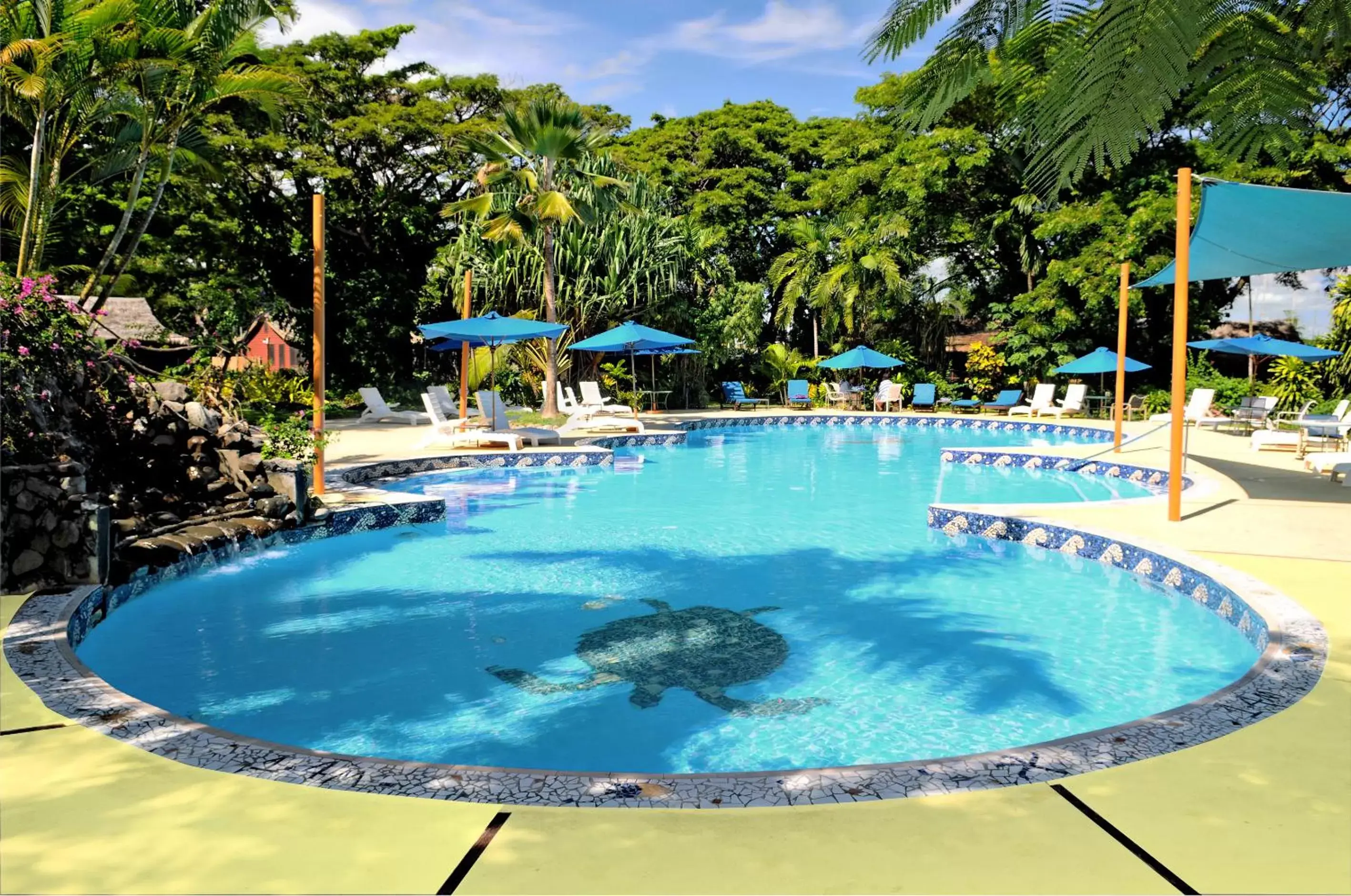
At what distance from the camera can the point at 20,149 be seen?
1758cm

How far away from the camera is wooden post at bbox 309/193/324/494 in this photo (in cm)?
891

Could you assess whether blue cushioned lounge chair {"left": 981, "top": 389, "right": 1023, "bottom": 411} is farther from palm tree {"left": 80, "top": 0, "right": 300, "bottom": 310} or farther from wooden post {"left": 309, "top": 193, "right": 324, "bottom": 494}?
wooden post {"left": 309, "top": 193, "right": 324, "bottom": 494}

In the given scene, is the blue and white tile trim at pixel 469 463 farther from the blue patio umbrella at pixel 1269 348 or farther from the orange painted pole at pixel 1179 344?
the blue patio umbrella at pixel 1269 348

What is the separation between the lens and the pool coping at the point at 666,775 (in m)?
2.89

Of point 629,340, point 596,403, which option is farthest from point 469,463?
point 596,403

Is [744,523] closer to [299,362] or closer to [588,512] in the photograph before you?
[588,512]

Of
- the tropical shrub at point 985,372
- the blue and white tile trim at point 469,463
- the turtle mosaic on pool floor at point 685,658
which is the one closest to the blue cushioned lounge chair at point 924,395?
the tropical shrub at point 985,372

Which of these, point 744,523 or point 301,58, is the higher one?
point 301,58

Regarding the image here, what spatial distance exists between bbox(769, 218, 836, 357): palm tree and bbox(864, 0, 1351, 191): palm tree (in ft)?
82.2

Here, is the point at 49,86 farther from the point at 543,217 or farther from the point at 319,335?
the point at 543,217

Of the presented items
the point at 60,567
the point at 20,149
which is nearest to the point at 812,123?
the point at 20,149

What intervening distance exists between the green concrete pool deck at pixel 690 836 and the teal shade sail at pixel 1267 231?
516cm

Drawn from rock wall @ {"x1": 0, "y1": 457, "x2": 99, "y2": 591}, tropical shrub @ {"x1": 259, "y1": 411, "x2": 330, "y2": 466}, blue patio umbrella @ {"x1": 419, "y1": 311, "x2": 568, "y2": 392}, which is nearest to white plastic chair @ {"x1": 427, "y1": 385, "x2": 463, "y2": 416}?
blue patio umbrella @ {"x1": 419, "y1": 311, "x2": 568, "y2": 392}

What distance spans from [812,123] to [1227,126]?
33.0 metres
